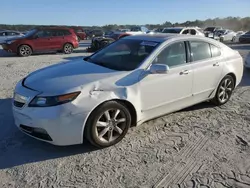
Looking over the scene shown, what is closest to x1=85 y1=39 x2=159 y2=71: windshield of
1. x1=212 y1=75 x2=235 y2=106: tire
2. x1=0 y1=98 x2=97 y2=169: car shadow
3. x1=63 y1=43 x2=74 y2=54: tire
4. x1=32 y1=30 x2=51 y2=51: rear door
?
x1=0 y1=98 x2=97 y2=169: car shadow

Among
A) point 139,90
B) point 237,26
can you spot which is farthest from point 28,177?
point 237,26

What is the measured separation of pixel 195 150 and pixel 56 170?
1.86 meters

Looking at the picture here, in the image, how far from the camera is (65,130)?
128 inches

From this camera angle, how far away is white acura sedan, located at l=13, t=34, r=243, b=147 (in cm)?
326

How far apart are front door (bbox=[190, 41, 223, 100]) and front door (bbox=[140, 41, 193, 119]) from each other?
192 mm

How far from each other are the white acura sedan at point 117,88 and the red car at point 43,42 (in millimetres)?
10386

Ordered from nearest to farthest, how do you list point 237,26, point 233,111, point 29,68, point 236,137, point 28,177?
1. point 28,177
2. point 236,137
3. point 233,111
4. point 29,68
5. point 237,26

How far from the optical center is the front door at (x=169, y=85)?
3.89 metres

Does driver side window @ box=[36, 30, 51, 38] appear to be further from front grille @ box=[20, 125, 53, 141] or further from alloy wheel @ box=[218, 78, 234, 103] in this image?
front grille @ box=[20, 125, 53, 141]

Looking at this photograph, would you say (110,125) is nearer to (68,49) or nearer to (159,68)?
(159,68)

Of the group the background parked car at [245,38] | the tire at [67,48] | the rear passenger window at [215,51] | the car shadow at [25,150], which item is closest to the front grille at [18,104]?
the car shadow at [25,150]

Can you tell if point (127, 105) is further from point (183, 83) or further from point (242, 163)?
point (242, 163)

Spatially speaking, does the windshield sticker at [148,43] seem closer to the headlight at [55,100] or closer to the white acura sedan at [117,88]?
the white acura sedan at [117,88]

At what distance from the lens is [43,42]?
14328 mm
